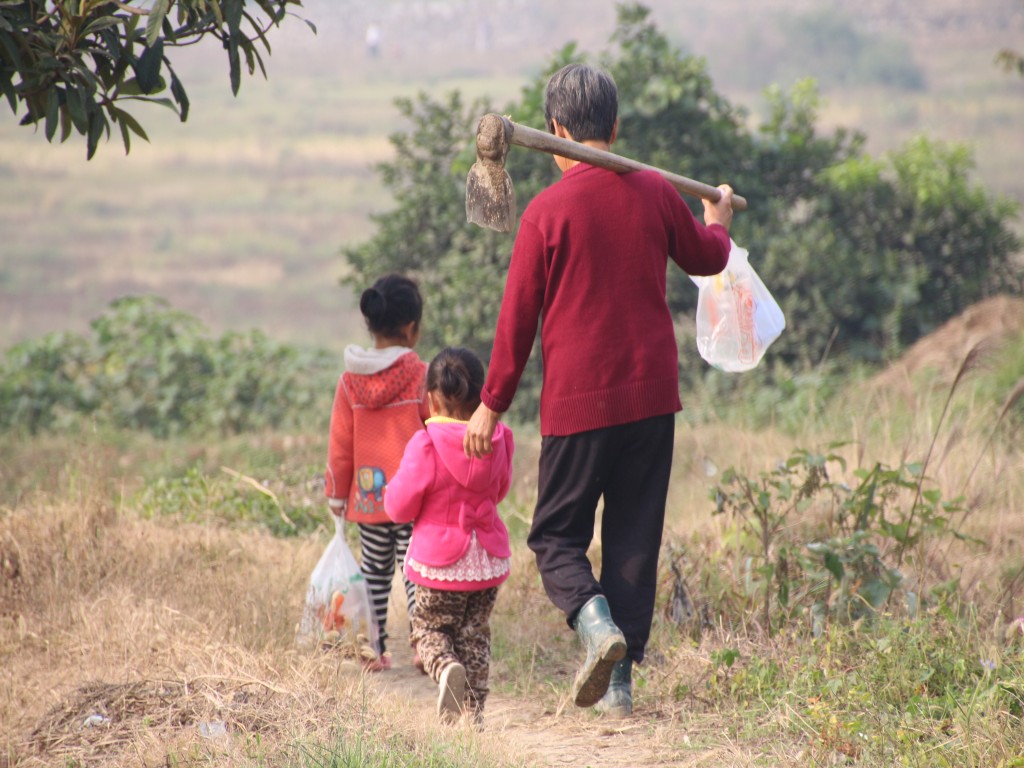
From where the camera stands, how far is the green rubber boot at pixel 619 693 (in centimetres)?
382

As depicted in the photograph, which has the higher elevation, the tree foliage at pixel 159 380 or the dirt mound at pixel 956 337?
the dirt mound at pixel 956 337

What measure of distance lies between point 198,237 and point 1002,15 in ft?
75.3

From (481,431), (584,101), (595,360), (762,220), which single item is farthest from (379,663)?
(762,220)

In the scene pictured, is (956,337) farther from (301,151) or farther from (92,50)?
(301,151)

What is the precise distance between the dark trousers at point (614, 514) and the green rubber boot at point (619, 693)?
0.18 feet

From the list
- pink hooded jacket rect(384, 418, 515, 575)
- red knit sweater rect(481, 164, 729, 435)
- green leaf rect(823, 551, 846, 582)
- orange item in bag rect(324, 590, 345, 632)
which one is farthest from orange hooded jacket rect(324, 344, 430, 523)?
green leaf rect(823, 551, 846, 582)

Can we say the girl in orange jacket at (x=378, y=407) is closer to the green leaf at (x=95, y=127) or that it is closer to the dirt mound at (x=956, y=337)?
the green leaf at (x=95, y=127)

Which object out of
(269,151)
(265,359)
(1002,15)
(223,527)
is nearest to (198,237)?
(269,151)

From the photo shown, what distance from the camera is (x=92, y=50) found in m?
3.87

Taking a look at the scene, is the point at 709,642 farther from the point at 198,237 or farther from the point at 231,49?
the point at 198,237

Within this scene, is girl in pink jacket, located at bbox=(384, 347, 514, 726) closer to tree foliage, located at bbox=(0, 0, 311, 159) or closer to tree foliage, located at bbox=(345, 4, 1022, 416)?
tree foliage, located at bbox=(0, 0, 311, 159)

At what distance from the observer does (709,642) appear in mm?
4273

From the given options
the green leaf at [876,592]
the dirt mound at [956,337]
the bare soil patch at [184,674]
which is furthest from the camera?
the dirt mound at [956,337]

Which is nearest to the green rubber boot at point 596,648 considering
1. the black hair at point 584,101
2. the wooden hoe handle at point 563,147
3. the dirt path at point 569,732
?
the dirt path at point 569,732
